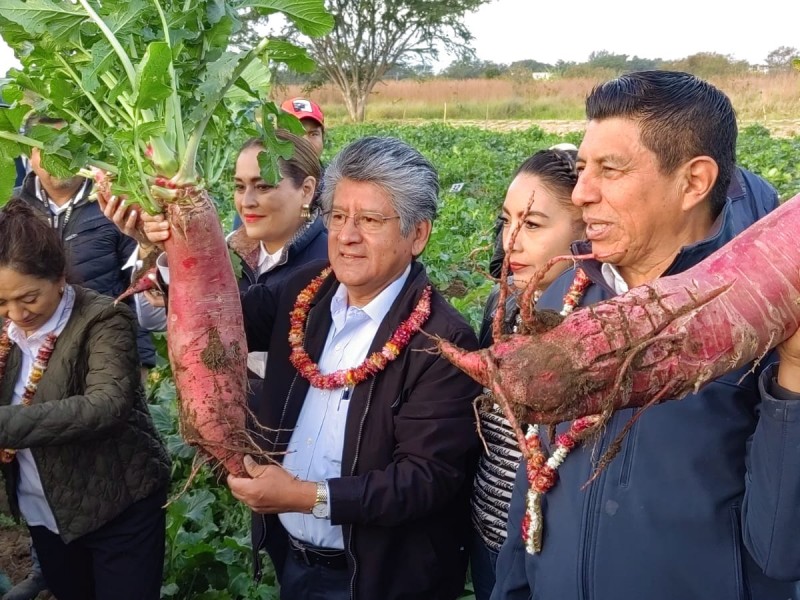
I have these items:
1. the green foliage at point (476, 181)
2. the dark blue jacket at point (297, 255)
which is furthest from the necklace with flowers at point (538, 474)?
the dark blue jacket at point (297, 255)

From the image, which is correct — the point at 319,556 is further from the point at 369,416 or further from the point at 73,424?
the point at 73,424

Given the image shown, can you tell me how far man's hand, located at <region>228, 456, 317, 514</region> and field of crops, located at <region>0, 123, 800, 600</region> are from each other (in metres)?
0.20

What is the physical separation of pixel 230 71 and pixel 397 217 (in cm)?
61

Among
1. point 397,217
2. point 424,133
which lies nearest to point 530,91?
point 424,133

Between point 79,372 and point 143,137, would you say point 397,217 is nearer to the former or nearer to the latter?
point 143,137

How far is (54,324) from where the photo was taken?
2.29 metres

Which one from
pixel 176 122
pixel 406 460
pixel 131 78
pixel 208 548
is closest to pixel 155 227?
pixel 176 122

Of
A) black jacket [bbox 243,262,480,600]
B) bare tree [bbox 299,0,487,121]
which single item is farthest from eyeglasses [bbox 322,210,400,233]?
bare tree [bbox 299,0,487,121]

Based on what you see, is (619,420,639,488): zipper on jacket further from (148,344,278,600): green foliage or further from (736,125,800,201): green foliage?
(736,125,800,201): green foliage

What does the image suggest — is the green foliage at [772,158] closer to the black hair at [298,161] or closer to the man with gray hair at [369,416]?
the black hair at [298,161]

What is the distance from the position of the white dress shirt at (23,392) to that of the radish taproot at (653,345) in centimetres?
169

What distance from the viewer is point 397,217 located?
2021 mm

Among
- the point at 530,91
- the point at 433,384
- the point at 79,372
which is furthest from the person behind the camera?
the point at 530,91

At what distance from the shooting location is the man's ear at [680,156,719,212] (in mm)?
1428
